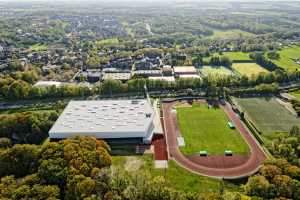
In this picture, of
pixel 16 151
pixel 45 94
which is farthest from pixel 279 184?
pixel 45 94

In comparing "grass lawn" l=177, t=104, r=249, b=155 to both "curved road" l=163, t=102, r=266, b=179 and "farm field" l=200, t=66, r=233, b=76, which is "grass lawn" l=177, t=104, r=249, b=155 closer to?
"curved road" l=163, t=102, r=266, b=179

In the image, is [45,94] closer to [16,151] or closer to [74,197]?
[16,151]

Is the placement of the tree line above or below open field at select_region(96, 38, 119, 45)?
below

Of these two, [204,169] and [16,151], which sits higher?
[16,151]

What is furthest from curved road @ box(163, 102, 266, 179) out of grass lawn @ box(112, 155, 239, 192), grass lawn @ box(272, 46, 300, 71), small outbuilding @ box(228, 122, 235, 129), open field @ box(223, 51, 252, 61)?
open field @ box(223, 51, 252, 61)

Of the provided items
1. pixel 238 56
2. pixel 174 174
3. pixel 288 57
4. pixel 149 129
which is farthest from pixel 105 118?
pixel 288 57
